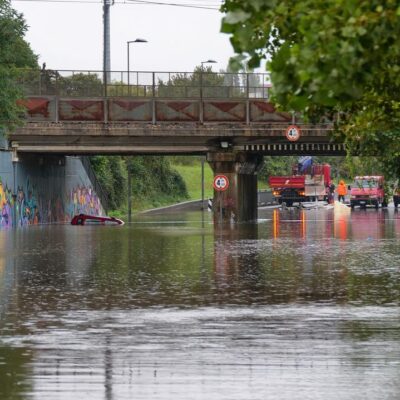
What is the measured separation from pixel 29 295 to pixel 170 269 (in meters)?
6.54

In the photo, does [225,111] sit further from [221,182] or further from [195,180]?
[195,180]

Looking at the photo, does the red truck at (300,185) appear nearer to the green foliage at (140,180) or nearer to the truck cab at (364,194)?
the truck cab at (364,194)

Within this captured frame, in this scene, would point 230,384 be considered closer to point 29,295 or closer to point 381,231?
point 29,295

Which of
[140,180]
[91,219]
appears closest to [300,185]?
[140,180]

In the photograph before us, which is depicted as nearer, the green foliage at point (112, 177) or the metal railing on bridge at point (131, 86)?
the metal railing on bridge at point (131, 86)

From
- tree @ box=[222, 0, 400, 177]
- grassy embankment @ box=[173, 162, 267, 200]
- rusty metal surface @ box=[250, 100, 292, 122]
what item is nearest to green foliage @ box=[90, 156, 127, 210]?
grassy embankment @ box=[173, 162, 267, 200]

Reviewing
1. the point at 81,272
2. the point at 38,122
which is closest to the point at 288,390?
the point at 81,272

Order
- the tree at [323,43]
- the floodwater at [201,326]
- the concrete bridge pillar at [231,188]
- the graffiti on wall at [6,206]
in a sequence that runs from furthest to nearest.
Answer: the concrete bridge pillar at [231,188] → the graffiti on wall at [6,206] → the floodwater at [201,326] → the tree at [323,43]

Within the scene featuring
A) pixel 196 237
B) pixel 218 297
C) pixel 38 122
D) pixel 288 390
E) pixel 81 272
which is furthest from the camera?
pixel 38 122

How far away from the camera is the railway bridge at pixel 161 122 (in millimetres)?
60250

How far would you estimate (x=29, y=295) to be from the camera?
2062 cm

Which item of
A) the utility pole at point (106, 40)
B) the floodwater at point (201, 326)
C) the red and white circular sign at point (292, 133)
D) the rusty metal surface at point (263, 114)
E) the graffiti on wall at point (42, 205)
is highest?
the utility pole at point (106, 40)

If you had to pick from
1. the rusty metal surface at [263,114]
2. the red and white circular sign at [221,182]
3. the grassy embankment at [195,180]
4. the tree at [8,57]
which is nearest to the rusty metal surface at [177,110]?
the rusty metal surface at [263,114]

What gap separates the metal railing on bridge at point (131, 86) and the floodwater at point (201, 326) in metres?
30.0
